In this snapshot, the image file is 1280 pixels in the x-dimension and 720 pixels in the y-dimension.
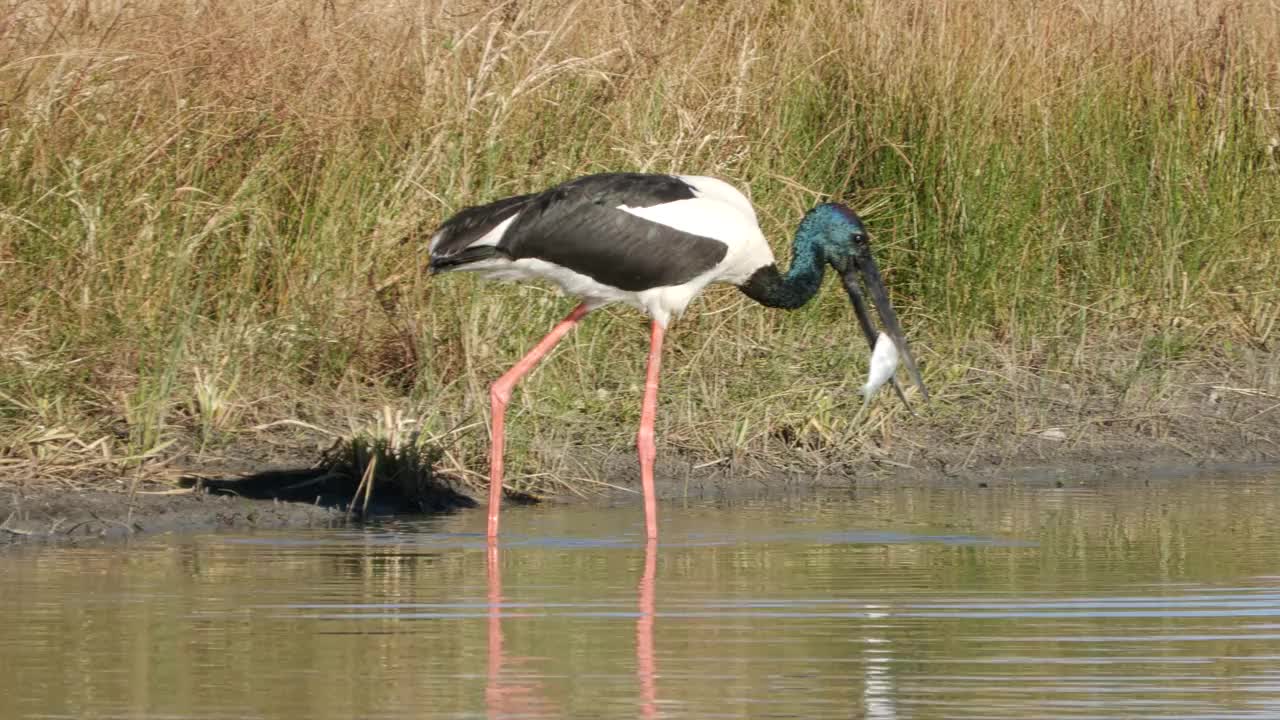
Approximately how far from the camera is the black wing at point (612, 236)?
701 centimetres

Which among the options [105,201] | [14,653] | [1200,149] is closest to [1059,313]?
[1200,149]

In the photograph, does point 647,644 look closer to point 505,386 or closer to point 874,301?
point 505,386

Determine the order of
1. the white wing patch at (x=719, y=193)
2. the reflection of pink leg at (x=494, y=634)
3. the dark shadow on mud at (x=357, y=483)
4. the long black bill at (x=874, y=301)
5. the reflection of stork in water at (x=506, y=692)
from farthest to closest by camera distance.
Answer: the long black bill at (x=874, y=301) < the white wing patch at (x=719, y=193) < the dark shadow on mud at (x=357, y=483) < the reflection of pink leg at (x=494, y=634) < the reflection of stork in water at (x=506, y=692)

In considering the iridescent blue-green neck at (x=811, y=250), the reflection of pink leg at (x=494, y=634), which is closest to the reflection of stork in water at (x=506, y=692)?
the reflection of pink leg at (x=494, y=634)

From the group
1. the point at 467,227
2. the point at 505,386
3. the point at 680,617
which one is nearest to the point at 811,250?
the point at 505,386

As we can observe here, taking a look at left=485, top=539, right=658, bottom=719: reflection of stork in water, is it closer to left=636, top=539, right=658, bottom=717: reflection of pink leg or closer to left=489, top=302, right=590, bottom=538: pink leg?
left=636, top=539, right=658, bottom=717: reflection of pink leg

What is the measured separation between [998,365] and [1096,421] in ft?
1.66

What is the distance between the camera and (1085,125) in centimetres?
977

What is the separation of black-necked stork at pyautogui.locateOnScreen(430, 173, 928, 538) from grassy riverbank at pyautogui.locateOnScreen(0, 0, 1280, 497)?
1.81 feet

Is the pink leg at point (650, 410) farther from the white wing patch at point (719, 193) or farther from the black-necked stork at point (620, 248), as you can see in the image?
the white wing patch at point (719, 193)

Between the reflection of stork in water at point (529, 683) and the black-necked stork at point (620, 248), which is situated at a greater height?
the black-necked stork at point (620, 248)

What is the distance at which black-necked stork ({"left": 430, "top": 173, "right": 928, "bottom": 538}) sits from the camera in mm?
6992

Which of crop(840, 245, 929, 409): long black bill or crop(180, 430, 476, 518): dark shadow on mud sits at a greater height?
crop(840, 245, 929, 409): long black bill

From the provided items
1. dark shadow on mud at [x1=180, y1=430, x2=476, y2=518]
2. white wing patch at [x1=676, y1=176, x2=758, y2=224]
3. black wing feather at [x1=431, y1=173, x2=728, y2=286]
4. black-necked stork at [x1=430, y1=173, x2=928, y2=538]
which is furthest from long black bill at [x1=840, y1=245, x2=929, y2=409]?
dark shadow on mud at [x1=180, y1=430, x2=476, y2=518]
